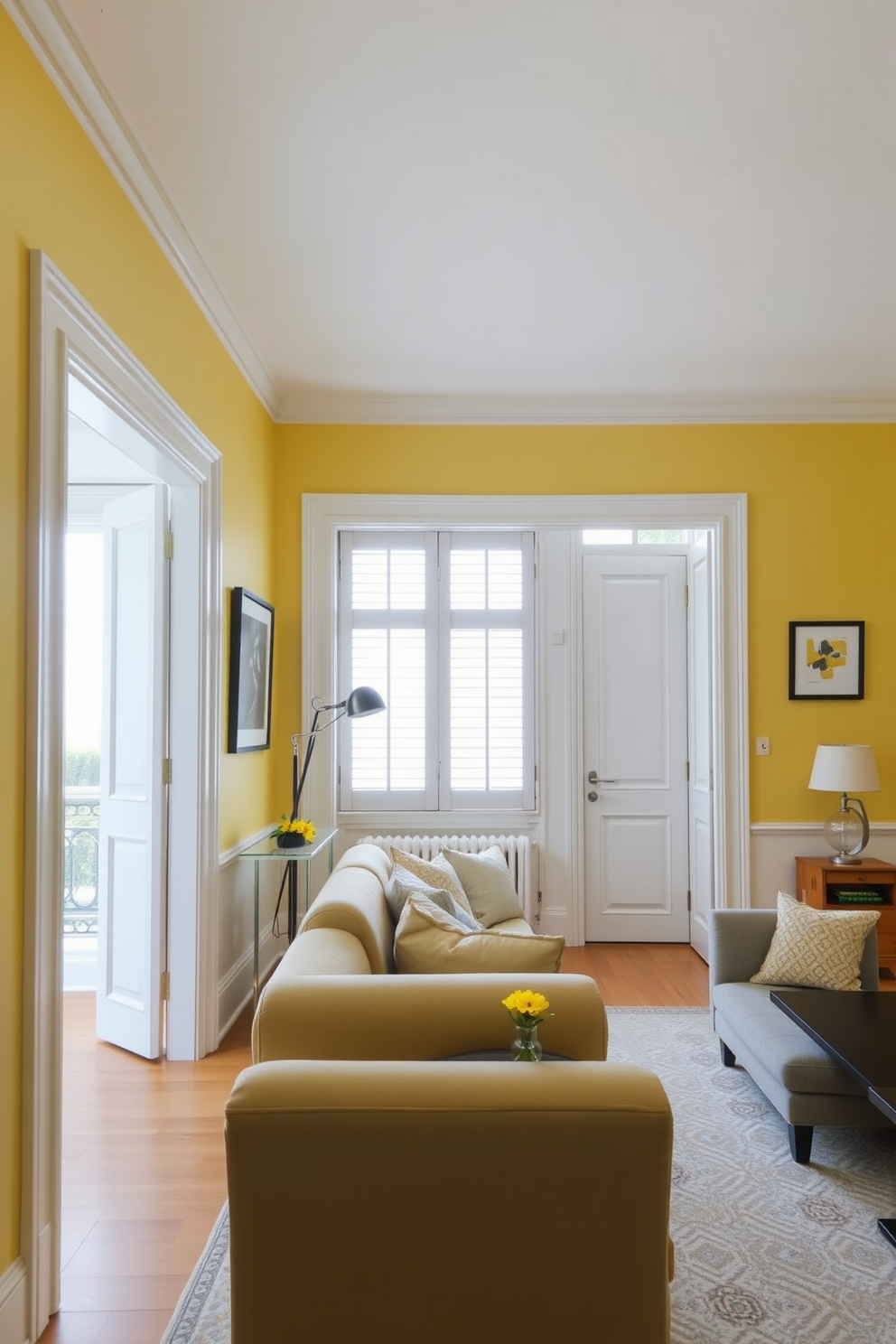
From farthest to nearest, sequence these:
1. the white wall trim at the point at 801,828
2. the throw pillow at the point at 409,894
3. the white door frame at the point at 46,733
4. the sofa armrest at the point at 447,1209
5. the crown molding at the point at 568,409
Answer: the crown molding at the point at 568,409, the white wall trim at the point at 801,828, the throw pillow at the point at 409,894, the white door frame at the point at 46,733, the sofa armrest at the point at 447,1209

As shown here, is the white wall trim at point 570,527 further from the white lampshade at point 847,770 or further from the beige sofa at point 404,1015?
the beige sofa at point 404,1015

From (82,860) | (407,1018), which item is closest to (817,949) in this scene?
(407,1018)

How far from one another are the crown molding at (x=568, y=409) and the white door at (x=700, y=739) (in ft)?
2.35

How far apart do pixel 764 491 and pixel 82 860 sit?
4.38 metres

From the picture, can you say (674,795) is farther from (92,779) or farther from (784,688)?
(92,779)

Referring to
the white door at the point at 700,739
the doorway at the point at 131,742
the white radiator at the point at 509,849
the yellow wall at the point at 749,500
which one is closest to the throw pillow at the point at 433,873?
the doorway at the point at 131,742

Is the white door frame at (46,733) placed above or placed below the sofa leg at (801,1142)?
above

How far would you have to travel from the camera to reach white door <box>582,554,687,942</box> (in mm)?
5660

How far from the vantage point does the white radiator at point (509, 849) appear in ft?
16.9

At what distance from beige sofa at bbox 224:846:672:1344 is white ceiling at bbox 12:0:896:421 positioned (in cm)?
240

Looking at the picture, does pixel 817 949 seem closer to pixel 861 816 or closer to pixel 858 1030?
pixel 858 1030

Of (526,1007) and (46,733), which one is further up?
(46,733)

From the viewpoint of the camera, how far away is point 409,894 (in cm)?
305

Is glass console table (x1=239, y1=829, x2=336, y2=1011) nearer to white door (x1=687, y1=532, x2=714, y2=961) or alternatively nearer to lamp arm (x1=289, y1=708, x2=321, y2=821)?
lamp arm (x1=289, y1=708, x2=321, y2=821)
